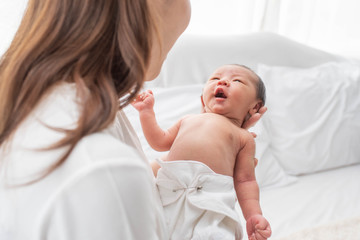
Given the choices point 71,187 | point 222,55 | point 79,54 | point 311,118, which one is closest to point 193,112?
point 222,55

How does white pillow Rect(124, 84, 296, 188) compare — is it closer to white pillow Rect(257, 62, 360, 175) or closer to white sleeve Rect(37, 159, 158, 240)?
white pillow Rect(257, 62, 360, 175)

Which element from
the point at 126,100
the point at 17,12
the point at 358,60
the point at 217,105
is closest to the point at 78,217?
the point at 126,100

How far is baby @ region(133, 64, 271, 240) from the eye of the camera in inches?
32.5

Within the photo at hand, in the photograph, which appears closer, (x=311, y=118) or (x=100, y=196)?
(x=100, y=196)

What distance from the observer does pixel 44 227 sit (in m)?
0.47

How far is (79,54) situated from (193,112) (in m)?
1.18

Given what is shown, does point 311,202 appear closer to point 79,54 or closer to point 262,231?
point 262,231

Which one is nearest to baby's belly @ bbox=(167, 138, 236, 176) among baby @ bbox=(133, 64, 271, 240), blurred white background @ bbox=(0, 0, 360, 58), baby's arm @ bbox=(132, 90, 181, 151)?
baby @ bbox=(133, 64, 271, 240)

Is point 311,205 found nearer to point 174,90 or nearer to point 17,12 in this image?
point 174,90

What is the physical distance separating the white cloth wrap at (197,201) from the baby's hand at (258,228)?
4 cm

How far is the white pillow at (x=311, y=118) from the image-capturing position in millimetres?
1878

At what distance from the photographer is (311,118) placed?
1.95 metres

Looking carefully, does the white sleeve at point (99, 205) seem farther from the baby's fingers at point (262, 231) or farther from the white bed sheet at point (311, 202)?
the white bed sheet at point (311, 202)

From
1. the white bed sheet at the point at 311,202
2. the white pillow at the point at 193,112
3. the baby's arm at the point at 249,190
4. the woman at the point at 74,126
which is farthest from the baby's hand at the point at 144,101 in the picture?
the white bed sheet at the point at 311,202
